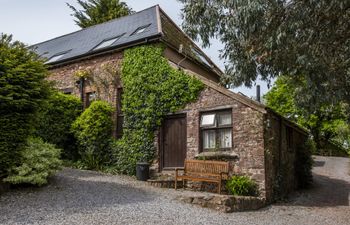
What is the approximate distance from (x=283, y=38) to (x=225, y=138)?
5.47 m

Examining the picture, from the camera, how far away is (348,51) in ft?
22.9

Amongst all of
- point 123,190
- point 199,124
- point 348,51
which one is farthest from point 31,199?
point 348,51

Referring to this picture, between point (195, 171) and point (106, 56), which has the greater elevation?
point (106, 56)

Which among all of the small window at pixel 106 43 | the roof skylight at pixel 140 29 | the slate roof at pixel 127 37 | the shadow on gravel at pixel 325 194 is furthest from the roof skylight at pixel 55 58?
the shadow on gravel at pixel 325 194

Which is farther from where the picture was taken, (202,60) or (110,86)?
(202,60)

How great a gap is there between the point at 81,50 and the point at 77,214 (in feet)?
39.5

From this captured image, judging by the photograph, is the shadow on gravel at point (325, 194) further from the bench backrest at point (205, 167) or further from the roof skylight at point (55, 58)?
the roof skylight at point (55, 58)

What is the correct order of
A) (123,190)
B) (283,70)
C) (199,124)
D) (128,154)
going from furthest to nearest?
1. (128,154)
2. (199,124)
3. (123,190)
4. (283,70)

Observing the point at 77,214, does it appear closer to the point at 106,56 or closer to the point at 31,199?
the point at 31,199

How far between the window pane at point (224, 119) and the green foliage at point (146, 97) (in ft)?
3.97

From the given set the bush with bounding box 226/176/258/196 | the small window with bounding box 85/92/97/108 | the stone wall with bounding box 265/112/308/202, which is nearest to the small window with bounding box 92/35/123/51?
the small window with bounding box 85/92/97/108

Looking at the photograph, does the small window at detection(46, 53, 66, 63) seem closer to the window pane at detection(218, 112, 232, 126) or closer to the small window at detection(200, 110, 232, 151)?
the small window at detection(200, 110, 232, 151)

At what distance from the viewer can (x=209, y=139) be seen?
1182cm

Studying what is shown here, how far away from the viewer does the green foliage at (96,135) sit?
1395 centimetres
